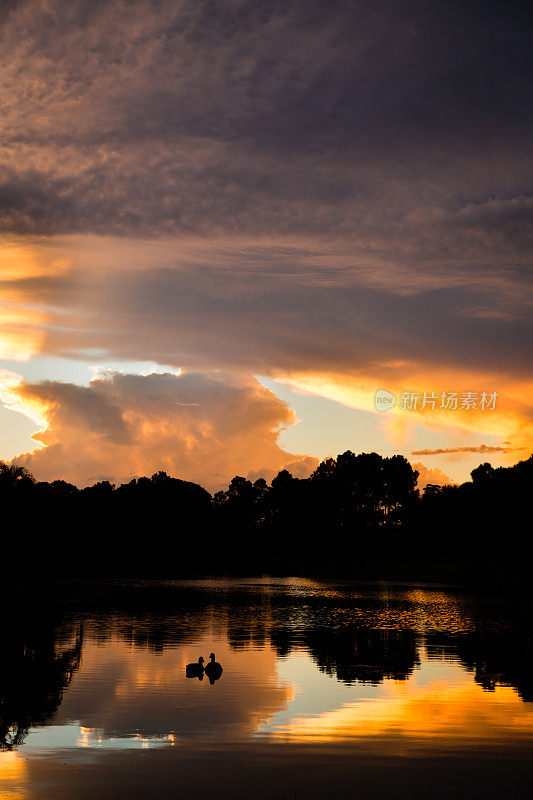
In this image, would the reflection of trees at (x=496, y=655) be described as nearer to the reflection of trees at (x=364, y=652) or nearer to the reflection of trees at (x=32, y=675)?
the reflection of trees at (x=364, y=652)

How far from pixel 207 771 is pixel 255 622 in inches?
1597

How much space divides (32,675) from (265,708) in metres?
11.4

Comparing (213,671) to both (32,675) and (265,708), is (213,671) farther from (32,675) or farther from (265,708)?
(32,675)

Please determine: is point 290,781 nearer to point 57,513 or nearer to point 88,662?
point 88,662

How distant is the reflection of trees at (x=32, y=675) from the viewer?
Answer: 26.9 meters

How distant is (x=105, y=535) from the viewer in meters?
200

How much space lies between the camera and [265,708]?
30.1 m

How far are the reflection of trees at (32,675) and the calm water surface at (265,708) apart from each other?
0.10m

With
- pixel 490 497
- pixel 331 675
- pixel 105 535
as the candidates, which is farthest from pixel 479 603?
pixel 105 535

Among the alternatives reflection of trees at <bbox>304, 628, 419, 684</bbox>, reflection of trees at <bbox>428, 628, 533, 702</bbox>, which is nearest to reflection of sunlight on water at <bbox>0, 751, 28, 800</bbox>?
reflection of trees at <bbox>304, 628, 419, 684</bbox>

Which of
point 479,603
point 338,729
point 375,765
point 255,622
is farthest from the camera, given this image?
point 479,603

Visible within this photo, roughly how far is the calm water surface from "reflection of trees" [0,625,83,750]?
0.32 feet

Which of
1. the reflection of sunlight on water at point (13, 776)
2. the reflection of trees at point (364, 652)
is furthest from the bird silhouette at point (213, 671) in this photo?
the reflection of sunlight on water at point (13, 776)

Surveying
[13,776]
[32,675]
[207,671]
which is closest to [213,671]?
[207,671]
